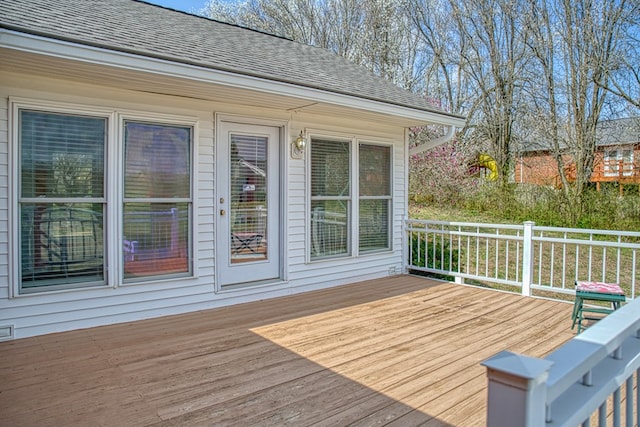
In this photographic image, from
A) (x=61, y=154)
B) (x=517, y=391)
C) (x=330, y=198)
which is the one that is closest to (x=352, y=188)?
(x=330, y=198)

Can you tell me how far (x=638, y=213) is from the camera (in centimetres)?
923

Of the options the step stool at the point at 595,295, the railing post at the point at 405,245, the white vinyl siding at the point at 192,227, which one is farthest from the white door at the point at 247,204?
the step stool at the point at 595,295

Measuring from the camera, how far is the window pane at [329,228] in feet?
18.2

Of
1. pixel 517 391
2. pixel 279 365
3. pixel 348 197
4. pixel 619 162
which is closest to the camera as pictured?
pixel 517 391

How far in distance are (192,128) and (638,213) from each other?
953cm

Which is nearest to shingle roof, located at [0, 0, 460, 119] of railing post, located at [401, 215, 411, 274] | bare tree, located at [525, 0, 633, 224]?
railing post, located at [401, 215, 411, 274]

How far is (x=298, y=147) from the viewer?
5242 mm

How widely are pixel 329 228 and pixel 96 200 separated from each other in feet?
9.38

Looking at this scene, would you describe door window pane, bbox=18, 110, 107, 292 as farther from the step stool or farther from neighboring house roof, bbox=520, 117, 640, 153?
neighboring house roof, bbox=520, 117, 640, 153

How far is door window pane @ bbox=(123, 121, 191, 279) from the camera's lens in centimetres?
410

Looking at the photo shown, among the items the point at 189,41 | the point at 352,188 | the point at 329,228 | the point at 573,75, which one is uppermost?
the point at 573,75

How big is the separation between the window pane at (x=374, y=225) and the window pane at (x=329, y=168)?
0.46m

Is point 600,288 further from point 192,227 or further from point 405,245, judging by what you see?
point 192,227

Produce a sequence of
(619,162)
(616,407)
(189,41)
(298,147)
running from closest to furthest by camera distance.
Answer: (616,407) → (189,41) → (298,147) → (619,162)
